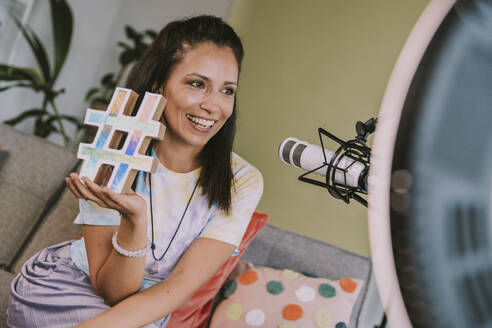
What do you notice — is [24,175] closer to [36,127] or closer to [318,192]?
[318,192]

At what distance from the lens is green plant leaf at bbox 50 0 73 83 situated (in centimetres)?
250

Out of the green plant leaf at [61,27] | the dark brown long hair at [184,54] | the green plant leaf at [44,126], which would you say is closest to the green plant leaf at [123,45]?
the green plant leaf at [61,27]

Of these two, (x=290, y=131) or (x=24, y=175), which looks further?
(x=24, y=175)

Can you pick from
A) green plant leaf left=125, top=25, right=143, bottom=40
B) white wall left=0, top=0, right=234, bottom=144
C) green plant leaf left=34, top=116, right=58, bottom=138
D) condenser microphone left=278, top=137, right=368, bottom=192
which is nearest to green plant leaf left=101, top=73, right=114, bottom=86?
white wall left=0, top=0, right=234, bottom=144

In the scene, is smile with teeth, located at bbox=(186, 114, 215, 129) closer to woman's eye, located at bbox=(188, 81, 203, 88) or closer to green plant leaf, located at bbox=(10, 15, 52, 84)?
woman's eye, located at bbox=(188, 81, 203, 88)

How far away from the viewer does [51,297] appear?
757 mm

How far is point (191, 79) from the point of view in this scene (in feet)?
2.41

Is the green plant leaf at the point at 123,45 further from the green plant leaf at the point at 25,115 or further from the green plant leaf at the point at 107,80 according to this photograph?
the green plant leaf at the point at 25,115

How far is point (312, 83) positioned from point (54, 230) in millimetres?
724

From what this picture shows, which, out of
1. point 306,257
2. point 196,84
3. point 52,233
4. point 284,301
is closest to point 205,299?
point 284,301

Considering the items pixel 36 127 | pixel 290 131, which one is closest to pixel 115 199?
pixel 290 131

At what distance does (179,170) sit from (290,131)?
0.81 ft

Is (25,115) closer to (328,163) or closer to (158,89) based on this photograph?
(158,89)

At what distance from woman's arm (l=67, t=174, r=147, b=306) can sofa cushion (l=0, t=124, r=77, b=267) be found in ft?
1.22
